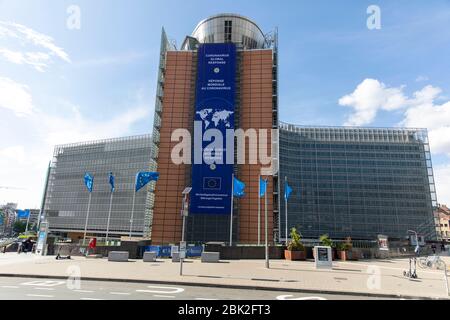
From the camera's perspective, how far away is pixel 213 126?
174 ft

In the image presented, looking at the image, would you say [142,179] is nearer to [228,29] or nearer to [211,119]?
[211,119]

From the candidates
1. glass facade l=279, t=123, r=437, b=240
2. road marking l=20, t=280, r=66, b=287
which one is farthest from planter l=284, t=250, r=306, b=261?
glass facade l=279, t=123, r=437, b=240

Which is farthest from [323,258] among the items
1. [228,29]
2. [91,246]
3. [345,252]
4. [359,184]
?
[359,184]

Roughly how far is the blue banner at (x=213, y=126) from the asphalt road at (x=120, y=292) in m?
34.8

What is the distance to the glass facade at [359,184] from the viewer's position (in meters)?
101

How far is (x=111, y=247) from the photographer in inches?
1156

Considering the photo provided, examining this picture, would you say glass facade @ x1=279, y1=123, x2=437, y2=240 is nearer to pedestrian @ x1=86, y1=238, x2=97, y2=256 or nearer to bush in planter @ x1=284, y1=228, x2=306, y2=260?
bush in planter @ x1=284, y1=228, x2=306, y2=260

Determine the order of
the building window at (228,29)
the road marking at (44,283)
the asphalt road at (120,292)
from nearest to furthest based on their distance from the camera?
the asphalt road at (120,292)
the road marking at (44,283)
the building window at (228,29)

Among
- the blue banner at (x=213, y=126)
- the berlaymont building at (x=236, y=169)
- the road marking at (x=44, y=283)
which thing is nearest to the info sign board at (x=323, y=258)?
the road marking at (x=44, y=283)

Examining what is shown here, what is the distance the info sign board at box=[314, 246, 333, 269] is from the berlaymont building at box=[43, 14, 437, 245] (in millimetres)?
25131

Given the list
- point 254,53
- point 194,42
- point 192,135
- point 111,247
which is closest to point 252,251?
point 111,247

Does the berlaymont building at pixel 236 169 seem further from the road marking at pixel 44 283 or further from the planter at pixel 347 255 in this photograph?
the road marking at pixel 44 283
